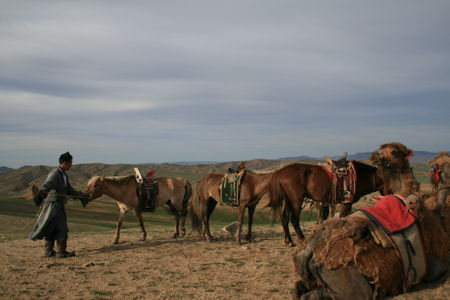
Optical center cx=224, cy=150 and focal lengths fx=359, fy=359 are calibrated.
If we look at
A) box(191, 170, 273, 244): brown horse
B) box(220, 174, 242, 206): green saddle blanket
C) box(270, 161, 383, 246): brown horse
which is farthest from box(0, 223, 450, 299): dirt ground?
box(220, 174, 242, 206): green saddle blanket

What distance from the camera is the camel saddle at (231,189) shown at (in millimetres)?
9992

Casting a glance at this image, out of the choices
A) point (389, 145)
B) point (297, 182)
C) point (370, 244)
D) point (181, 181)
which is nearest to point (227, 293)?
point (370, 244)

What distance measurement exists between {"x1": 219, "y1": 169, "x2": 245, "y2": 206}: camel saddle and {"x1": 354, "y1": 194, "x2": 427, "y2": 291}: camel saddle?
575 centimetres

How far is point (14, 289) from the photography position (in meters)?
5.84

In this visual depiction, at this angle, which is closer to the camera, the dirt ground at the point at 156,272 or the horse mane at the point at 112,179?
the dirt ground at the point at 156,272

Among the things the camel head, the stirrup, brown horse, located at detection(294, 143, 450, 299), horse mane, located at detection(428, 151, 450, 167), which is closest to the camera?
brown horse, located at detection(294, 143, 450, 299)

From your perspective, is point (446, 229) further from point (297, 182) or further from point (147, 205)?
point (147, 205)

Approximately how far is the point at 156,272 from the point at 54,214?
10.3 ft

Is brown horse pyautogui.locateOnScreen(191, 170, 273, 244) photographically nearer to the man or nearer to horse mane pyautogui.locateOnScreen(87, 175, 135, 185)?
horse mane pyautogui.locateOnScreen(87, 175, 135, 185)

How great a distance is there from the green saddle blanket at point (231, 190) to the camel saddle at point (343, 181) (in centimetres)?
254

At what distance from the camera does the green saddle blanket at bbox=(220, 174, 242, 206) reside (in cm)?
999

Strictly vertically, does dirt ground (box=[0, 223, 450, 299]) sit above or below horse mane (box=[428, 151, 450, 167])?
below

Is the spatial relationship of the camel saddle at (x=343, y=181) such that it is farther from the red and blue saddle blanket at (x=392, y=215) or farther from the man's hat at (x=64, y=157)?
the man's hat at (x=64, y=157)

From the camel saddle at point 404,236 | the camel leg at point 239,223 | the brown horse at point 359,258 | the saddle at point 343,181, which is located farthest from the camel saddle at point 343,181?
the camel saddle at point 404,236
